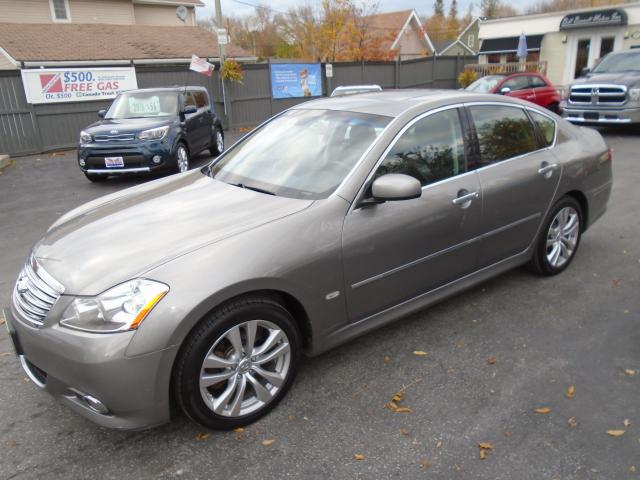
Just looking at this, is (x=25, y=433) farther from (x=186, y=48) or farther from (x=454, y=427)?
(x=186, y=48)

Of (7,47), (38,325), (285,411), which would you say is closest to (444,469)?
(285,411)

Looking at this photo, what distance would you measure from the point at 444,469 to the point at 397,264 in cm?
126

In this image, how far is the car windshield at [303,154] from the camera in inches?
128

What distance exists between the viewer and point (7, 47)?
21.9 metres

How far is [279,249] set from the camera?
273cm

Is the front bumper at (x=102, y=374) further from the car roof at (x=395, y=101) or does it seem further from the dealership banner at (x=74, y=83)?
the dealership banner at (x=74, y=83)

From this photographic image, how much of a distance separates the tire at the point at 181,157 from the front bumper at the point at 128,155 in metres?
0.39

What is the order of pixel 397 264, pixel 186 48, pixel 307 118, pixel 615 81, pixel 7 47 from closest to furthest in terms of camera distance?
1. pixel 397 264
2. pixel 307 118
3. pixel 615 81
4. pixel 7 47
5. pixel 186 48

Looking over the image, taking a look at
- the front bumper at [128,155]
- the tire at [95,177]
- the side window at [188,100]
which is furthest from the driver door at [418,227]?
the side window at [188,100]

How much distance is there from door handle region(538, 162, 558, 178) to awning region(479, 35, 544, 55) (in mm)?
29407

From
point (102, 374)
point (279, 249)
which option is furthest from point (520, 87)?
point (102, 374)

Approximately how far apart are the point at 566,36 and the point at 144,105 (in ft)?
Result: 85.0

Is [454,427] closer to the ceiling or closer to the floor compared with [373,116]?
closer to the floor

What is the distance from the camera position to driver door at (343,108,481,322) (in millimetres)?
3086
